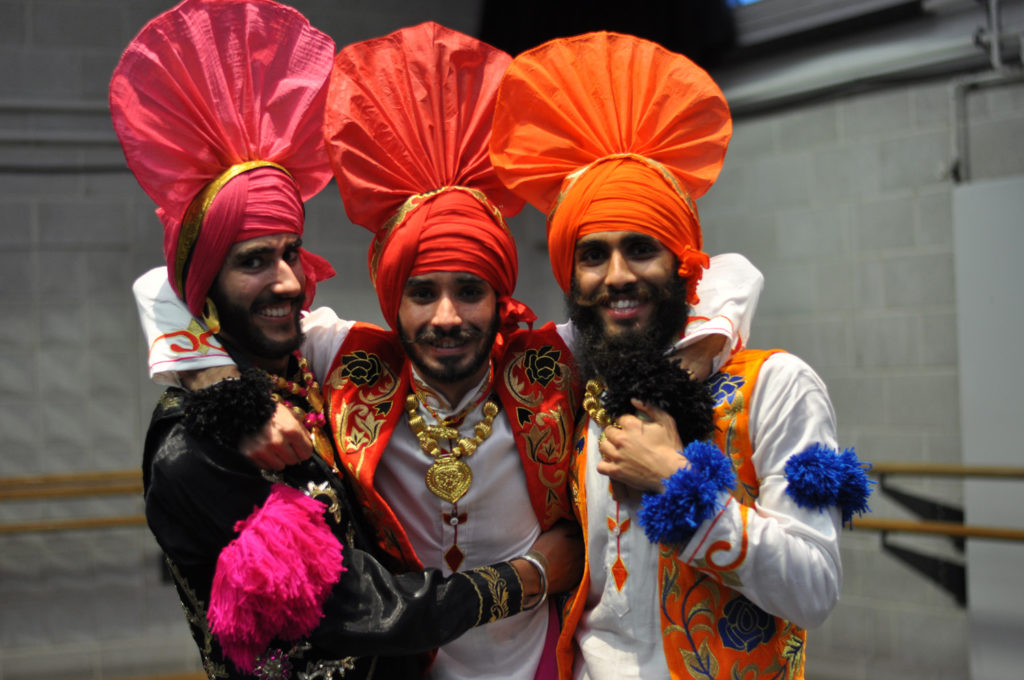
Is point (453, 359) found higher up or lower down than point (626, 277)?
lower down

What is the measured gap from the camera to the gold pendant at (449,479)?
2.00 metres

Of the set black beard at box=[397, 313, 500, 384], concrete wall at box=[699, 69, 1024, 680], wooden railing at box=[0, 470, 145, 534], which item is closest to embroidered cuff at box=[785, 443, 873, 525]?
black beard at box=[397, 313, 500, 384]

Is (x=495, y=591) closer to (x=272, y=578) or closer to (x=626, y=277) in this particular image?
(x=272, y=578)

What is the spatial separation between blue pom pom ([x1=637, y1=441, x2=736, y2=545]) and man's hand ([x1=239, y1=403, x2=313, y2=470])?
2.11 ft

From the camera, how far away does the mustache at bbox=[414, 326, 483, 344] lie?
6.36 ft

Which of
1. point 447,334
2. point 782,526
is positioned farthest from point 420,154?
point 782,526

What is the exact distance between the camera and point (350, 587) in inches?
70.7

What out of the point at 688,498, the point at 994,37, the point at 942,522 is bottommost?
the point at 942,522

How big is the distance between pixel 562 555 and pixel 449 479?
0.29 m

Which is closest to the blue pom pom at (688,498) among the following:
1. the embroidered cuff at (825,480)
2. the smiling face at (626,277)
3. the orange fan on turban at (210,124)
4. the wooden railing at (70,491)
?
the embroidered cuff at (825,480)

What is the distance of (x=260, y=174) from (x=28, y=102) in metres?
3.21

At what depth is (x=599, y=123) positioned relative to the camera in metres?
2.04

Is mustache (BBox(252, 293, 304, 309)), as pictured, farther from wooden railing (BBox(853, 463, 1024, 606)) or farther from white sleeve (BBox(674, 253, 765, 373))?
wooden railing (BBox(853, 463, 1024, 606))

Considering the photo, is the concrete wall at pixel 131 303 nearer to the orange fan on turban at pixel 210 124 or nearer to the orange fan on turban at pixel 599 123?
the orange fan on turban at pixel 599 123
